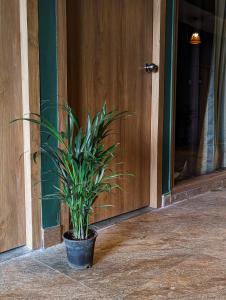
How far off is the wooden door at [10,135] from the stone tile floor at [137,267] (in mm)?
170

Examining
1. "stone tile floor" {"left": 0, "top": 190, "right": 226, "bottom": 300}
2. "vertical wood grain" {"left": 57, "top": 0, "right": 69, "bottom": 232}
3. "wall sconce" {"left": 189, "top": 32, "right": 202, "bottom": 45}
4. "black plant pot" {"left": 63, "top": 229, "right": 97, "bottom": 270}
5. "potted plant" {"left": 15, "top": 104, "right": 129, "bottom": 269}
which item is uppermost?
"wall sconce" {"left": 189, "top": 32, "right": 202, "bottom": 45}

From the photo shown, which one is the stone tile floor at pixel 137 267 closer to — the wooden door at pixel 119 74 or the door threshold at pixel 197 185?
the wooden door at pixel 119 74

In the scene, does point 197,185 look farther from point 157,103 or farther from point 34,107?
point 34,107

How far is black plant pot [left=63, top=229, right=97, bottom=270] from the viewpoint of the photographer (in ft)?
5.26

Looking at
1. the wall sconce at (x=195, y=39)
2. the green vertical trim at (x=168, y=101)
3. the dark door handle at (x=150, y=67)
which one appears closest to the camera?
the dark door handle at (x=150, y=67)

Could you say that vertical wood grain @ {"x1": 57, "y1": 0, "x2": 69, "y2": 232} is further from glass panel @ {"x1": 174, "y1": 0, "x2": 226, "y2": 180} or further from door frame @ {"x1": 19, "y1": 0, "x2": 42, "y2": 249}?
glass panel @ {"x1": 174, "y1": 0, "x2": 226, "y2": 180}

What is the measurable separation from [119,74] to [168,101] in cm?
53

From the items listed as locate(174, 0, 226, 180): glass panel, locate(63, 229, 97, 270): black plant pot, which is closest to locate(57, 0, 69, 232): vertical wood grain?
locate(63, 229, 97, 270): black plant pot

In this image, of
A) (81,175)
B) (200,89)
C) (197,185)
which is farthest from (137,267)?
(200,89)

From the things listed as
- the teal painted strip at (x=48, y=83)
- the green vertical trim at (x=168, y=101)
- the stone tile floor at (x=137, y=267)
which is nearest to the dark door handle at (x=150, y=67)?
the green vertical trim at (x=168, y=101)

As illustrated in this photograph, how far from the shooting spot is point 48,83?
1796mm

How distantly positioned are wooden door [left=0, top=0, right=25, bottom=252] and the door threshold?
1.35 meters

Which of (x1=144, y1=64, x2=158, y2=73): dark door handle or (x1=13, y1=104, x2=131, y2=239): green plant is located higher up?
(x1=144, y1=64, x2=158, y2=73): dark door handle

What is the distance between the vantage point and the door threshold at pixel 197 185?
2.81 meters
